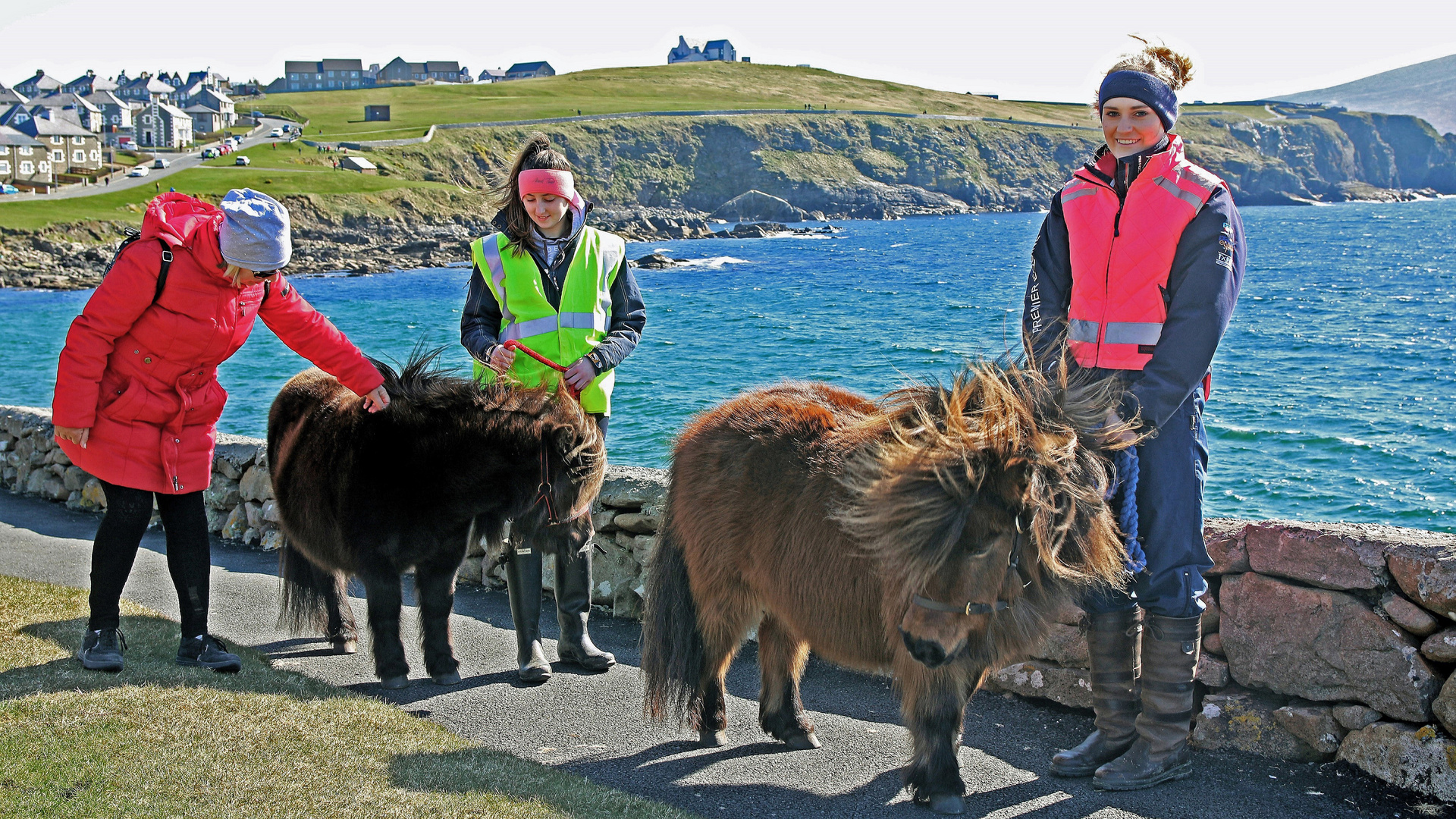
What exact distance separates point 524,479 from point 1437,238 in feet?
335

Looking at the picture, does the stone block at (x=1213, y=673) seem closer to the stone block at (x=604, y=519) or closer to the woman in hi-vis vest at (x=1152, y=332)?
the woman in hi-vis vest at (x=1152, y=332)

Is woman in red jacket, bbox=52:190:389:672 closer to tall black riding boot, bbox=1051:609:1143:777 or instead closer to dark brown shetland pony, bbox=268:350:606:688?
dark brown shetland pony, bbox=268:350:606:688

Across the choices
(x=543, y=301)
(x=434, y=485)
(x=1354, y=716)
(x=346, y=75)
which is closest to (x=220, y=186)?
(x=543, y=301)

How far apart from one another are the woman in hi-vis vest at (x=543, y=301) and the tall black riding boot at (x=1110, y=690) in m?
2.60

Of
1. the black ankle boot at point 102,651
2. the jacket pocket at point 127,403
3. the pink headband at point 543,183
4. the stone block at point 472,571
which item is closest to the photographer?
the jacket pocket at point 127,403

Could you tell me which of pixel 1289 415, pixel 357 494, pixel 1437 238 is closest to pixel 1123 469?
pixel 357 494

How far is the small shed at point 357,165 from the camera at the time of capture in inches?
3413

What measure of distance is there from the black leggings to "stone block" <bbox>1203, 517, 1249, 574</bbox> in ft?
15.7

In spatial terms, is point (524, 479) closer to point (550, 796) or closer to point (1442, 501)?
point (550, 796)

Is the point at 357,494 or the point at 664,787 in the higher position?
the point at 357,494

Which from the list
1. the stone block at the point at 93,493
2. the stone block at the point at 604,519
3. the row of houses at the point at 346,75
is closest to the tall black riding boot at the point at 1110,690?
the stone block at the point at 604,519

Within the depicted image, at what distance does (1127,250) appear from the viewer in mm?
3945

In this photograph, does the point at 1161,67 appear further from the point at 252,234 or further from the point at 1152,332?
the point at 252,234

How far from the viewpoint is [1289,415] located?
A: 26.5 m
